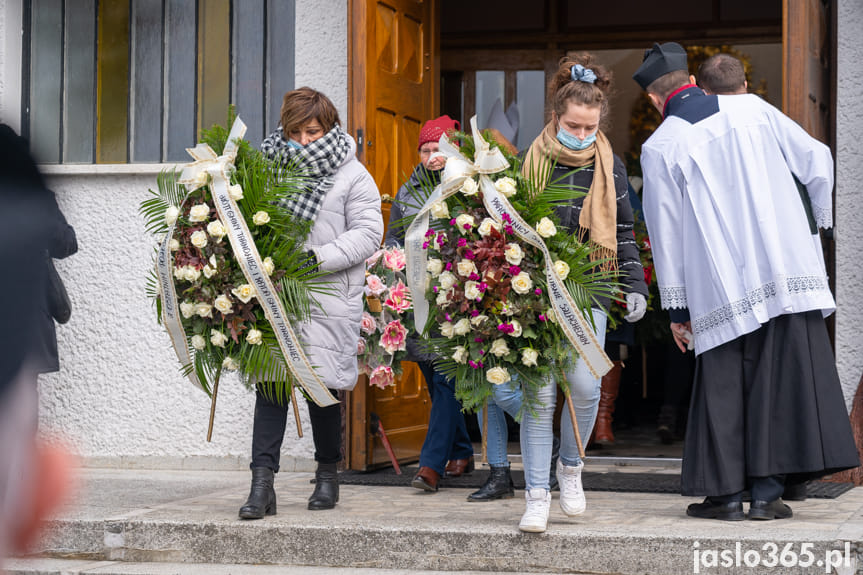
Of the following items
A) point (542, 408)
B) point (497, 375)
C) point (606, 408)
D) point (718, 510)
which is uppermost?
point (497, 375)

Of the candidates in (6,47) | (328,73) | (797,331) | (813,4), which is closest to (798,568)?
(797,331)

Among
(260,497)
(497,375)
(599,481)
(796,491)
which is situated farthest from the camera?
(599,481)

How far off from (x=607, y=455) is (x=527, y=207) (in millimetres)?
3266

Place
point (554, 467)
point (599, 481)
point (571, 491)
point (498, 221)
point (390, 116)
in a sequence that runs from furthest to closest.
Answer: point (390, 116) → point (599, 481) → point (554, 467) → point (571, 491) → point (498, 221)

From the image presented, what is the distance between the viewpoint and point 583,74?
4.88 m

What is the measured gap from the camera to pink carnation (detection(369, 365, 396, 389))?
6098 mm

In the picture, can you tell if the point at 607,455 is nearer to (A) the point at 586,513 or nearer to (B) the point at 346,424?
(B) the point at 346,424

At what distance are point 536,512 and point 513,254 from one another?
3.35ft

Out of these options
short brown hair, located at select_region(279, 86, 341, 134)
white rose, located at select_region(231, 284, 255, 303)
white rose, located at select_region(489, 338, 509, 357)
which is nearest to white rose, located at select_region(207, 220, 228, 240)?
white rose, located at select_region(231, 284, 255, 303)

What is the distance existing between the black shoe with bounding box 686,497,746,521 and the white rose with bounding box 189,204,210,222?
2.41 m

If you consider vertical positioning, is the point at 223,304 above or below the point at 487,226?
below

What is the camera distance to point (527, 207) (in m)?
4.56

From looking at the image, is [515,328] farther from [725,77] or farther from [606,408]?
[606,408]

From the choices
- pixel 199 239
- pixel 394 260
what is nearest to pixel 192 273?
pixel 199 239
